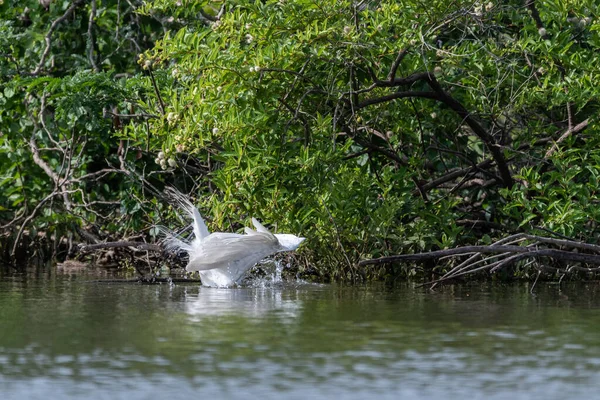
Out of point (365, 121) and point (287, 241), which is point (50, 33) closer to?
point (365, 121)

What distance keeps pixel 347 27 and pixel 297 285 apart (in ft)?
8.29

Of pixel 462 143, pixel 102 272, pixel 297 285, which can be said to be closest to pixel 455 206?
pixel 462 143

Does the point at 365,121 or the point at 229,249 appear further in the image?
the point at 365,121

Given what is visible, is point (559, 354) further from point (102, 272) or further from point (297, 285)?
point (102, 272)

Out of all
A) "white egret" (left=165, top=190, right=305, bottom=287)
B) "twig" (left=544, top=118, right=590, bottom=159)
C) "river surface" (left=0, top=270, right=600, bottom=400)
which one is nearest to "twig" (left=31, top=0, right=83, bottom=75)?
"white egret" (left=165, top=190, right=305, bottom=287)

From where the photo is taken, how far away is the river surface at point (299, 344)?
19.3 ft

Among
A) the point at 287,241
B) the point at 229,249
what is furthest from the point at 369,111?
the point at 229,249

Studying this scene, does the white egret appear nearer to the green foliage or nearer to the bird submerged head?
the bird submerged head

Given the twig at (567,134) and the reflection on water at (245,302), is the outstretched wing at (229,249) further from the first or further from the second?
the twig at (567,134)

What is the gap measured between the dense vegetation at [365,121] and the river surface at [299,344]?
3.28 ft

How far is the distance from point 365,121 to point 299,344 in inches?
206

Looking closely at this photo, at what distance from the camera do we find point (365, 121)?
1203 cm

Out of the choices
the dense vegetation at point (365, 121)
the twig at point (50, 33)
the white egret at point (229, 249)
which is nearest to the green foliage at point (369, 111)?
the dense vegetation at point (365, 121)

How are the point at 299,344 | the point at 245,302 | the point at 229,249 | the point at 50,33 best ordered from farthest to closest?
1. the point at 50,33
2. the point at 229,249
3. the point at 245,302
4. the point at 299,344
